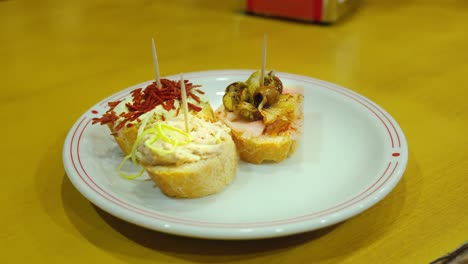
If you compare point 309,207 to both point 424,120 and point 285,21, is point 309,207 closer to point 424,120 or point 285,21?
point 424,120

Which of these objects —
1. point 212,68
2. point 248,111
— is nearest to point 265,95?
point 248,111

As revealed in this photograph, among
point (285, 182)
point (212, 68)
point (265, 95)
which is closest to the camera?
point (285, 182)

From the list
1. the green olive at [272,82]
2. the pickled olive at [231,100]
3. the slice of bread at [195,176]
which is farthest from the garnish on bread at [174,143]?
the green olive at [272,82]

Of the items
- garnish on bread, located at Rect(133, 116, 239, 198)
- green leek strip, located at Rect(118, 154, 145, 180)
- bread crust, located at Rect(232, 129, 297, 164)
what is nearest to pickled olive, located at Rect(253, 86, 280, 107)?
bread crust, located at Rect(232, 129, 297, 164)

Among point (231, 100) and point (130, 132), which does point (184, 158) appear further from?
point (231, 100)

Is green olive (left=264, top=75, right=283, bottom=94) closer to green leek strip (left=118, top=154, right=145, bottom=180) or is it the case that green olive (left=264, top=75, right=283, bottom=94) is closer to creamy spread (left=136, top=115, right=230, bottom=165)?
creamy spread (left=136, top=115, right=230, bottom=165)

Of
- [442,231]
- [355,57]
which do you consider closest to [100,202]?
[442,231]
